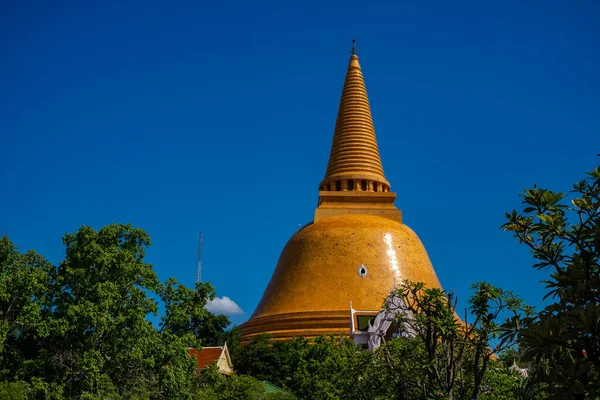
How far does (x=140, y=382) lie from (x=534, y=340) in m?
14.3

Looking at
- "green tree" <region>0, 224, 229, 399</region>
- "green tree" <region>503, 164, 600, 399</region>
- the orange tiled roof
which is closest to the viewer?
"green tree" <region>503, 164, 600, 399</region>

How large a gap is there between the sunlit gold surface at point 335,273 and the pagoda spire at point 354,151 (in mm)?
3524

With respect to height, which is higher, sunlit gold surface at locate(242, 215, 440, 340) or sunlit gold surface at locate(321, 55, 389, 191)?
sunlit gold surface at locate(321, 55, 389, 191)

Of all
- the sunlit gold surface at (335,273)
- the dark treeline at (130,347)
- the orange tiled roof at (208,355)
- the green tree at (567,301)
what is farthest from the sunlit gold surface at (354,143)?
the green tree at (567,301)

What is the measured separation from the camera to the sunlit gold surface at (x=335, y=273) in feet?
118

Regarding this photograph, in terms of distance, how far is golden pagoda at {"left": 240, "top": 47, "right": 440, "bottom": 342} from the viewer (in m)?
36.4

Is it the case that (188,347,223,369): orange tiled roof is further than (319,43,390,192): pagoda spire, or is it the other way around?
(319,43,390,192): pagoda spire

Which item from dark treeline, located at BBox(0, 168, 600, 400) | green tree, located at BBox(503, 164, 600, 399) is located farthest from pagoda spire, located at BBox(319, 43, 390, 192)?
green tree, located at BBox(503, 164, 600, 399)

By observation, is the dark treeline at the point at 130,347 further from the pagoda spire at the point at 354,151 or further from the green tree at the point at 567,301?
the pagoda spire at the point at 354,151

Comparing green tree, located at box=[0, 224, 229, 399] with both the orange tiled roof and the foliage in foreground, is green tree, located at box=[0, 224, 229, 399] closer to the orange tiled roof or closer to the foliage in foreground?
the foliage in foreground

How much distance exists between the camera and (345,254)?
1531 inches

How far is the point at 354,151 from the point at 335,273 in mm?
10123

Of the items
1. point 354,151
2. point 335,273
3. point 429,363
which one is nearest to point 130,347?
point 429,363

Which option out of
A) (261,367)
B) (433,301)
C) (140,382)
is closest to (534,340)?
(433,301)
